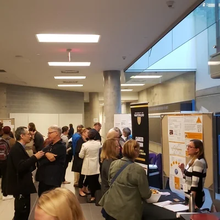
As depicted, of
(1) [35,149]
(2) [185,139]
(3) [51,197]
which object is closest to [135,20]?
(2) [185,139]

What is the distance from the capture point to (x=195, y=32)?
4914 millimetres

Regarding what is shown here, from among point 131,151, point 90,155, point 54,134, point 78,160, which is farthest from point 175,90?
point 131,151

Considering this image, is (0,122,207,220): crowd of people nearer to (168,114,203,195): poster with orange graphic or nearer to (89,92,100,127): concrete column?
(168,114,203,195): poster with orange graphic

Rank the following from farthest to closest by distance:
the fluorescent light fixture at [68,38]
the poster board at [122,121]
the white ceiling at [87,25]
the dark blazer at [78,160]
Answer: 1. the poster board at [122,121]
2. the dark blazer at [78,160]
3. the fluorescent light fixture at [68,38]
4. the white ceiling at [87,25]

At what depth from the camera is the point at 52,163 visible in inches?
153

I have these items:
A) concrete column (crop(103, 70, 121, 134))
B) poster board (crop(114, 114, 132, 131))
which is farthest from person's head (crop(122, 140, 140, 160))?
concrete column (crop(103, 70, 121, 134))

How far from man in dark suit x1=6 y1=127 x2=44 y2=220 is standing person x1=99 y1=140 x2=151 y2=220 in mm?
1214

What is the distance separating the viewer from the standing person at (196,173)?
3.14m

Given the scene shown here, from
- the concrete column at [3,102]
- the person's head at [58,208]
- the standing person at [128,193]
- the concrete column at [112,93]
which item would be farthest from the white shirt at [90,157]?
the concrete column at [3,102]

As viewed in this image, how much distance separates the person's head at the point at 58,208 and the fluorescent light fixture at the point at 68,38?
440 centimetres

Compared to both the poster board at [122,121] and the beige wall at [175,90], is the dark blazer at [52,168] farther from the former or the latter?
the beige wall at [175,90]

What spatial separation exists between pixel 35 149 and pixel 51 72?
2786mm

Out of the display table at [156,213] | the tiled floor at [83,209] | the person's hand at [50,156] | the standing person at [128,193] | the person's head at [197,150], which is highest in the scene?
the person's head at [197,150]

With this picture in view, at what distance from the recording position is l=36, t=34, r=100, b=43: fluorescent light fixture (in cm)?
526
